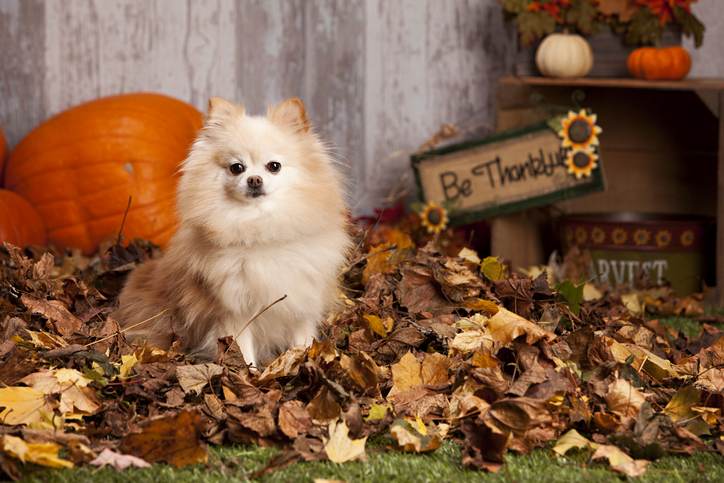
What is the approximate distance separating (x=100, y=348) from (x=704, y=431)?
1570 mm

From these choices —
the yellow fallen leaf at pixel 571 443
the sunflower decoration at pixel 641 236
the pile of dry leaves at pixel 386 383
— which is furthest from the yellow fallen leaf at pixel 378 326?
the sunflower decoration at pixel 641 236

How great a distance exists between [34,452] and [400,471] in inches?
29.1

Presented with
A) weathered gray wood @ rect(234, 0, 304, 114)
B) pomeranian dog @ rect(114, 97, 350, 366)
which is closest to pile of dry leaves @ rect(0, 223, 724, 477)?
pomeranian dog @ rect(114, 97, 350, 366)

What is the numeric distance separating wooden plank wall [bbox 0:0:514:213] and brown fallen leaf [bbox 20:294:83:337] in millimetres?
1973

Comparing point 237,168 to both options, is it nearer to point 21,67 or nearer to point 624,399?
point 624,399

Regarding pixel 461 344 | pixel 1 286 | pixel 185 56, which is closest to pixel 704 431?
pixel 461 344

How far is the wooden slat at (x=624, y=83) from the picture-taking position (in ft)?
12.2

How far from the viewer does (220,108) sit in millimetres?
2523

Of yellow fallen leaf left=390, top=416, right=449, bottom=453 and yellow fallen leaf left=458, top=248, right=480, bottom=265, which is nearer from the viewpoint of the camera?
yellow fallen leaf left=390, top=416, right=449, bottom=453

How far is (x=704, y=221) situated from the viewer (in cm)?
399

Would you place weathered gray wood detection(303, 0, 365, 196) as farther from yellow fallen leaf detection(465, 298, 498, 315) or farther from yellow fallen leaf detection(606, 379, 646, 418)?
yellow fallen leaf detection(606, 379, 646, 418)

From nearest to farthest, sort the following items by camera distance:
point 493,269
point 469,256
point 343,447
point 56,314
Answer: point 343,447 → point 56,314 → point 493,269 → point 469,256

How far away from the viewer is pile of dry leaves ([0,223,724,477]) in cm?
198

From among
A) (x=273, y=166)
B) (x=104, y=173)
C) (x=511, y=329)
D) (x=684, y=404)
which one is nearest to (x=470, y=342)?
(x=511, y=329)
